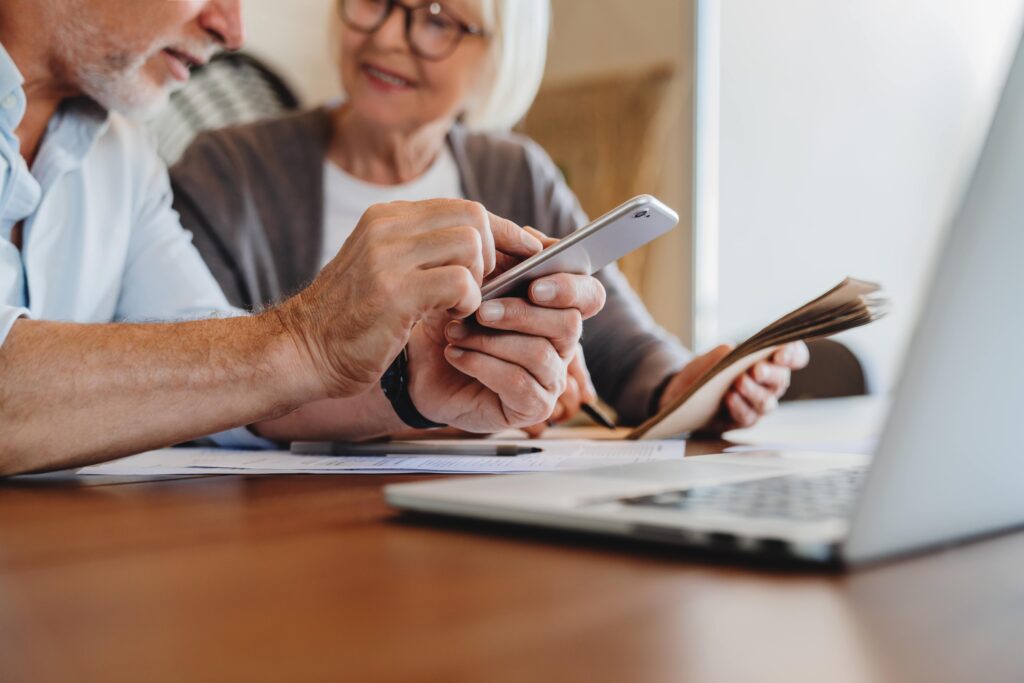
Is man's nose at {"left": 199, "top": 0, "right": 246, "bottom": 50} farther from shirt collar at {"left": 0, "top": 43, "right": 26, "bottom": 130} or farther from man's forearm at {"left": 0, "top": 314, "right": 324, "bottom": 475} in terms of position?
man's forearm at {"left": 0, "top": 314, "right": 324, "bottom": 475}

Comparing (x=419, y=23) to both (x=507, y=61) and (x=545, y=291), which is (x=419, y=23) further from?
(x=545, y=291)

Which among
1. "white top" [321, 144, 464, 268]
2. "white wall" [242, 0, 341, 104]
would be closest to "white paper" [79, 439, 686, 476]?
"white top" [321, 144, 464, 268]

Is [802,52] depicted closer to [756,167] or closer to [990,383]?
[756,167]

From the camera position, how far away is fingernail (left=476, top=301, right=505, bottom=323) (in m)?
0.75

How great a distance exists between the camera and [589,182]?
3479mm

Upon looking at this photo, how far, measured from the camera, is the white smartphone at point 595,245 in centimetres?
65

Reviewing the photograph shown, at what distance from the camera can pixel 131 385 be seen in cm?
72

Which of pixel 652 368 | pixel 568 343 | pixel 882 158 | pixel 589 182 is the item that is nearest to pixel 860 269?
pixel 882 158

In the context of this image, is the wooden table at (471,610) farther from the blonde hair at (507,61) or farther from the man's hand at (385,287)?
the blonde hair at (507,61)

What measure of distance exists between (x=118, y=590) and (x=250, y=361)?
1.34 feet

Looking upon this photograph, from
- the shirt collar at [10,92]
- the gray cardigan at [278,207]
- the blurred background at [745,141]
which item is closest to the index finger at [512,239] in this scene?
the shirt collar at [10,92]

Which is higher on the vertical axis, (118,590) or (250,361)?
(250,361)

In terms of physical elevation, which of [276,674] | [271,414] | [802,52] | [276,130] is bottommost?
[276,674]

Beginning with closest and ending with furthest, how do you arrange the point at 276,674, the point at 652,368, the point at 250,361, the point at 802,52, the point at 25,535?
the point at 276,674, the point at 25,535, the point at 250,361, the point at 652,368, the point at 802,52
